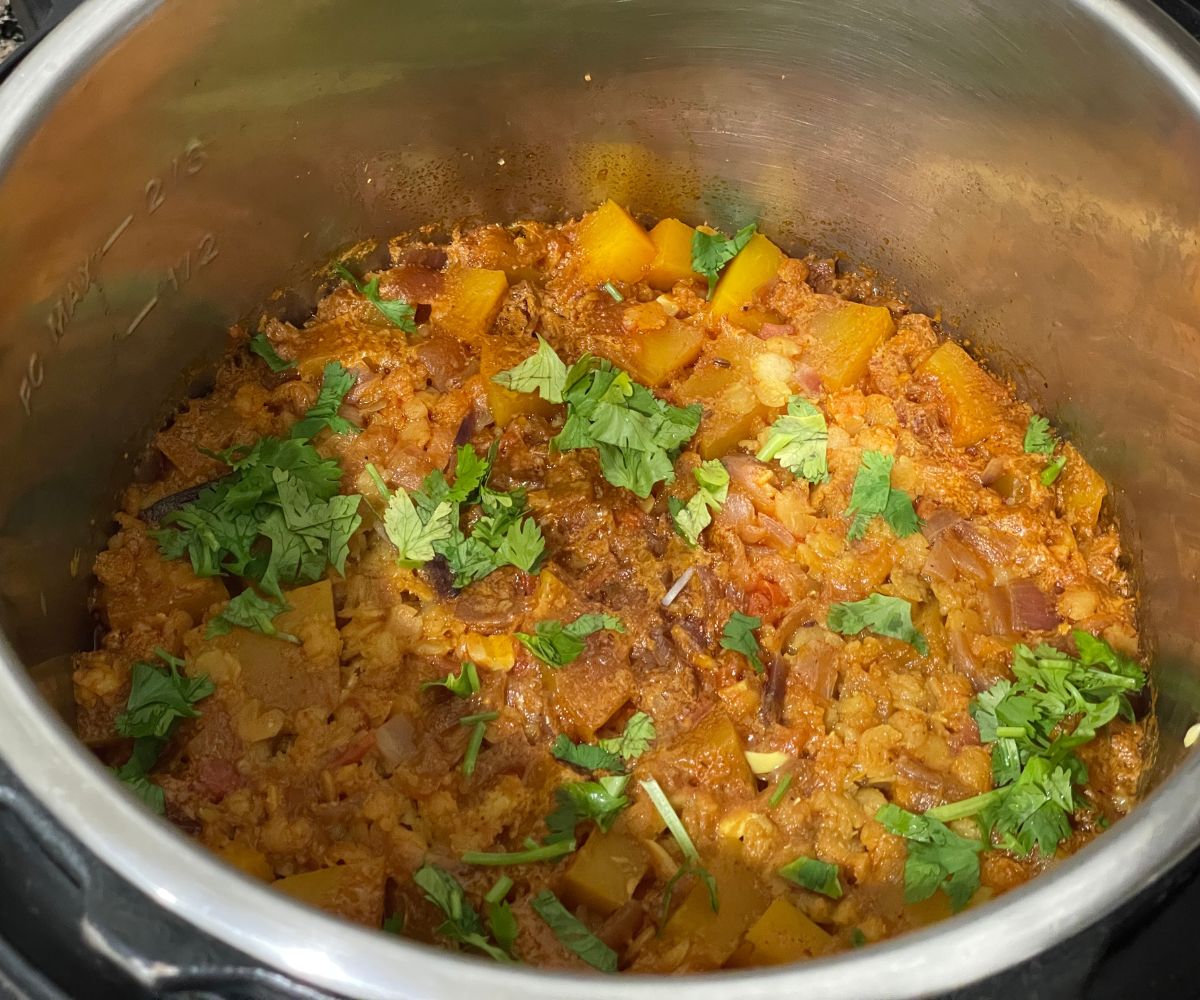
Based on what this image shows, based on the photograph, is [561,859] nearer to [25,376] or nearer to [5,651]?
[5,651]

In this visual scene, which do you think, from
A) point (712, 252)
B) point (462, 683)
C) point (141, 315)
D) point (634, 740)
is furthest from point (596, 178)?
point (634, 740)

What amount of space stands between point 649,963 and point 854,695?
30.4 inches

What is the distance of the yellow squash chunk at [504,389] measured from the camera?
9.02 feet

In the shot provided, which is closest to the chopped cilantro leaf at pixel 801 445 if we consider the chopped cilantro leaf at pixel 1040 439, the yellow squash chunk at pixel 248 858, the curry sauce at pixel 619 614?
the curry sauce at pixel 619 614

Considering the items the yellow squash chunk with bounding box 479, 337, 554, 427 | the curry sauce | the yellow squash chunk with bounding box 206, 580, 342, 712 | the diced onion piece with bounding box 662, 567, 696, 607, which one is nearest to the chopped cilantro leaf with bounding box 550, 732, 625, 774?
the curry sauce

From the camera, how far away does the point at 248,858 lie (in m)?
2.05

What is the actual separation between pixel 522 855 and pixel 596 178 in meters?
1.95

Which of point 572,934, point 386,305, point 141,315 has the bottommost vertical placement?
point 572,934

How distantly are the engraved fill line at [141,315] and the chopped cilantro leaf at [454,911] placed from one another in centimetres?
142

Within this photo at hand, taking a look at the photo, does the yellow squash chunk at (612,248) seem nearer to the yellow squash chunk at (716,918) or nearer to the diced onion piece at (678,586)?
the diced onion piece at (678,586)

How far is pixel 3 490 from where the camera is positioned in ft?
6.89

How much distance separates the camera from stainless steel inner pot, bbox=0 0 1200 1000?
213cm

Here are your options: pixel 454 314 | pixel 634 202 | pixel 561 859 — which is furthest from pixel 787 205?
pixel 561 859

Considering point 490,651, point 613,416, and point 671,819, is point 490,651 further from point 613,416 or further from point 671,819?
point 613,416
